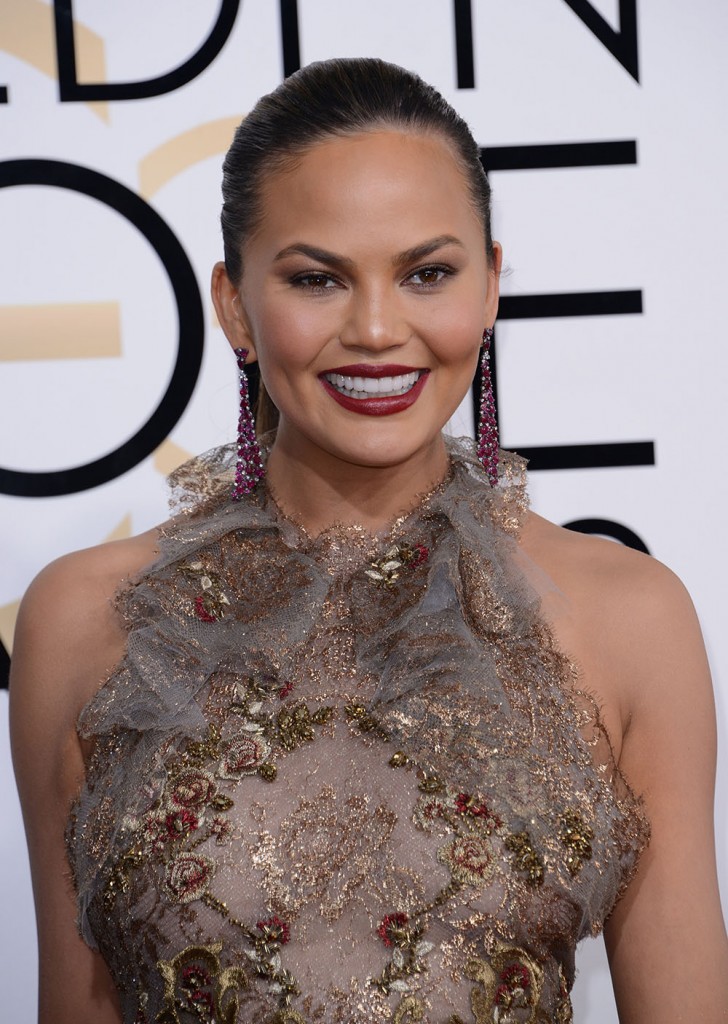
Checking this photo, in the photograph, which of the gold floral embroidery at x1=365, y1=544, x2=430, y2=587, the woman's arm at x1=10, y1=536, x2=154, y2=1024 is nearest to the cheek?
the gold floral embroidery at x1=365, y1=544, x2=430, y2=587

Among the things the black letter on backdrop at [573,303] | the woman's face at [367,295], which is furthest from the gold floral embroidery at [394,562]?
the black letter on backdrop at [573,303]

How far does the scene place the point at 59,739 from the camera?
1635 mm

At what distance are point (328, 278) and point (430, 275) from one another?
0.40 ft

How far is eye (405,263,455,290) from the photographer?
1.53 meters

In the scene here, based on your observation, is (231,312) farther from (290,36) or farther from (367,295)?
(290,36)

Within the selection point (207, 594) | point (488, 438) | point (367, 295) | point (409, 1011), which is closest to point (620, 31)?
point (488, 438)

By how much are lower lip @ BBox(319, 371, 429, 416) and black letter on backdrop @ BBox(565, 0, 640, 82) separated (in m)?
0.94

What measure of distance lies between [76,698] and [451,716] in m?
0.48

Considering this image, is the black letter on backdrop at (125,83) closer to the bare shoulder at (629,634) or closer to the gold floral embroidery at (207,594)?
the gold floral embroidery at (207,594)

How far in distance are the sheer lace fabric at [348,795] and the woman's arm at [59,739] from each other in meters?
0.06

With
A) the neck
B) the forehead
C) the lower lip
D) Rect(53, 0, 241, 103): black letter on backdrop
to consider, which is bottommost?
the neck

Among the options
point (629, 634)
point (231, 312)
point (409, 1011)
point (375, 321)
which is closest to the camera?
point (409, 1011)

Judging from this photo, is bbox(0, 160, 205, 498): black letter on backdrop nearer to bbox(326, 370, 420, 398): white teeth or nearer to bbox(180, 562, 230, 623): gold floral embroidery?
bbox(180, 562, 230, 623): gold floral embroidery

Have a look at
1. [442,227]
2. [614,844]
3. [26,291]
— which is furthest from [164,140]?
[614,844]
